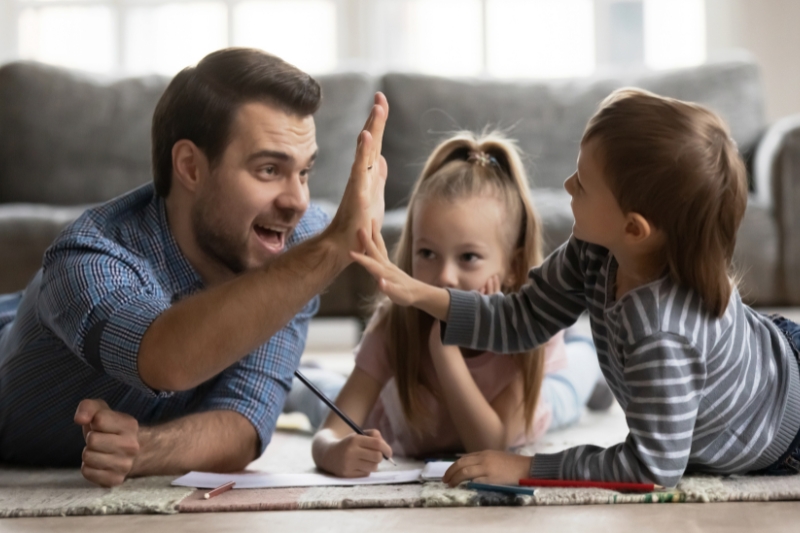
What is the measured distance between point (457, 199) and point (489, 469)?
57 centimetres

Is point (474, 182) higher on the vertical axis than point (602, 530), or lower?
higher

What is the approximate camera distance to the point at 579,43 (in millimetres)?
4496

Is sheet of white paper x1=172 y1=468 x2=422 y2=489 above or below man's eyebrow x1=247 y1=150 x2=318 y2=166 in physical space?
below

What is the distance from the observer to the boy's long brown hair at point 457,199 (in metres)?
1.64

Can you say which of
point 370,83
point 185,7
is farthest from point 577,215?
point 185,7

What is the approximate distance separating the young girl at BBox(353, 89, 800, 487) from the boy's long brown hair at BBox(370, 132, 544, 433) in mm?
305

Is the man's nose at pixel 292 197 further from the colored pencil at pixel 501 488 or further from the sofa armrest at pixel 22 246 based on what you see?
the sofa armrest at pixel 22 246

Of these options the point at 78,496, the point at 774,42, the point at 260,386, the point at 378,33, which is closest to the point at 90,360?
the point at 78,496

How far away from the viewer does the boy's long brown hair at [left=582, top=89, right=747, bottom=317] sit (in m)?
1.18

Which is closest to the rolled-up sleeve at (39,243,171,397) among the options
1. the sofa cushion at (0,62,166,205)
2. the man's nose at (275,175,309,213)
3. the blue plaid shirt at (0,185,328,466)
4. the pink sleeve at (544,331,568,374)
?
the blue plaid shirt at (0,185,328,466)

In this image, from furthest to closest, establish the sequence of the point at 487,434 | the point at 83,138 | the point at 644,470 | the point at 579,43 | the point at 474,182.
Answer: the point at 579,43 → the point at 83,138 → the point at 474,182 → the point at 487,434 → the point at 644,470

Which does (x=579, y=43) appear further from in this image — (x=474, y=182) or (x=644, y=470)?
(x=644, y=470)

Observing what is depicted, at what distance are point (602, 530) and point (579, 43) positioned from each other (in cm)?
378

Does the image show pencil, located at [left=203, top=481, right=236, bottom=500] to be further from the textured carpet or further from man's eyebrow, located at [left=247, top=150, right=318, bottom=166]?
man's eyebrow, located at [left=247, top=150, right=318, bottom=166]
